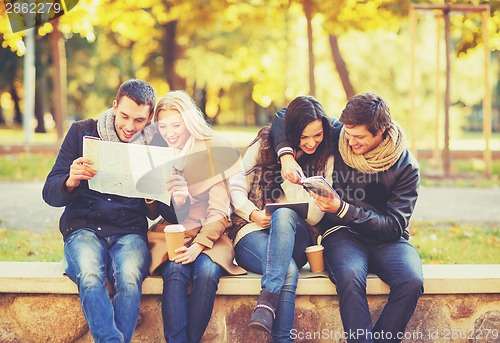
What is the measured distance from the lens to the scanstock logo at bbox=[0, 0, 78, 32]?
6973 mm

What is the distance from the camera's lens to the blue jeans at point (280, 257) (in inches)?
141

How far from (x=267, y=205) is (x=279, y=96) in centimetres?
1945

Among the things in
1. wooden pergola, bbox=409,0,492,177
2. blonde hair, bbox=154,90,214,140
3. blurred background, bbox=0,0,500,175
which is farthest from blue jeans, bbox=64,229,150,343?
wooden pergola, bbox=409,0,492,177

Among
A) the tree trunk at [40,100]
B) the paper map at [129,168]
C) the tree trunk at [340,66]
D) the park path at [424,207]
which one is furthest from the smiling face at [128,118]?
the tree trunk at [40,100]

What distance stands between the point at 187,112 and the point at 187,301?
3.59ft

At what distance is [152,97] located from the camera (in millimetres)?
4066

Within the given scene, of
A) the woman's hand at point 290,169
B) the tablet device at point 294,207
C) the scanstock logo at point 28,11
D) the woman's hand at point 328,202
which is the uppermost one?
the scanstock logo at point 28,11

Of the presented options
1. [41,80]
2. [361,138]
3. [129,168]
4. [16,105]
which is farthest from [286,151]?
[16,105]

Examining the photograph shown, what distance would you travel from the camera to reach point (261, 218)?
398cm

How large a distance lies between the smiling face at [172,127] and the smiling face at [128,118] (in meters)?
0.11

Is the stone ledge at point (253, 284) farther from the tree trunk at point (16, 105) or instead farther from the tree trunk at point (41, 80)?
the tree trunk at point (16, 105)

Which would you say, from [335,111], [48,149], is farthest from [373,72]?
[48,149]

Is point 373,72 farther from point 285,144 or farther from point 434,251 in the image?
point 285,144

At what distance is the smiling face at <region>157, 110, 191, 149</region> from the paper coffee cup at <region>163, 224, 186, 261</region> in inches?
22.8
